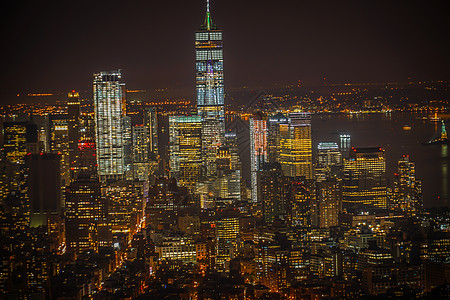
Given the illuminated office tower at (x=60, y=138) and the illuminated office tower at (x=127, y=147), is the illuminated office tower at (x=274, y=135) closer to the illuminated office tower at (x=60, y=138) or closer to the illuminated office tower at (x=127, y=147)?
the illuminated office tower at (x=127, y=147)

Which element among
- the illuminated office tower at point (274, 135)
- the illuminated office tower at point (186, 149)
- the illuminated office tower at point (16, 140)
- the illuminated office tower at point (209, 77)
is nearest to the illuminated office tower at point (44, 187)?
the illuminated office tower at point (16, 140)

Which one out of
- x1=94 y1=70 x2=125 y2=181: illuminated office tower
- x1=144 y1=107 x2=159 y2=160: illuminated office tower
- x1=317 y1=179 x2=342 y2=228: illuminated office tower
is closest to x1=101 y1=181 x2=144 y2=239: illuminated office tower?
x1=94 y1=70 x2=125 y2=181: illuminated office tower

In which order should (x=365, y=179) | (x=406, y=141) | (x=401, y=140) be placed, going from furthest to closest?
(x=401, y=140) < (x=406, y=141) < (x=365, y=179)

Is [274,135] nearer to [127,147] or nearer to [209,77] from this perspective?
[127,147]

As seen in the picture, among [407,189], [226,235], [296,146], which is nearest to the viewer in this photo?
[226,235]

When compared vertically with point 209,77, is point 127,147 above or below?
below

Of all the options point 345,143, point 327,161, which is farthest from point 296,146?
point 327,161
